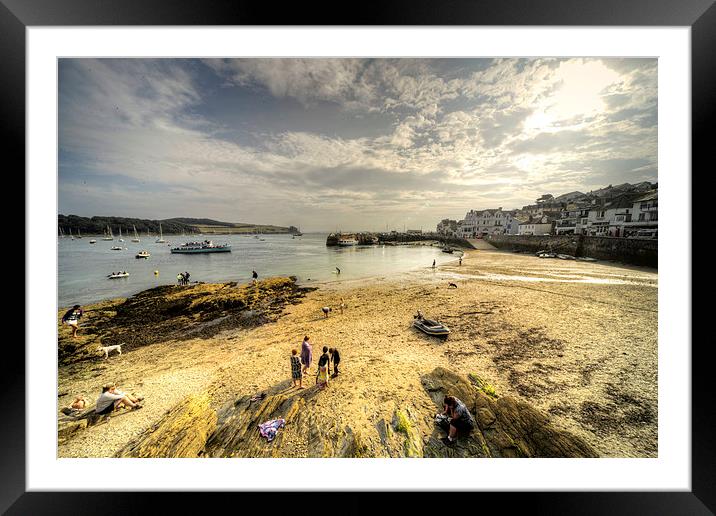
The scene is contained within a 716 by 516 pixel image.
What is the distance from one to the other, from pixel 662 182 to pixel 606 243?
12.7 metres

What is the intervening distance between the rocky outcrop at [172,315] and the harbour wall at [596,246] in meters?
14.8

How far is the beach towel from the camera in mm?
2871

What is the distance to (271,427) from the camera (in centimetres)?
293

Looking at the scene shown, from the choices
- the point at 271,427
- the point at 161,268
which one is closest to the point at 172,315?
the point at 271,427

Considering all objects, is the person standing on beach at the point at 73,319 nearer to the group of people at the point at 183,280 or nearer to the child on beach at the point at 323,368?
the group of people at the point at 183,280

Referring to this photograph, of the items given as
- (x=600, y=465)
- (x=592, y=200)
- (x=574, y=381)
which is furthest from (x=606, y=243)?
(x=600, y=465)

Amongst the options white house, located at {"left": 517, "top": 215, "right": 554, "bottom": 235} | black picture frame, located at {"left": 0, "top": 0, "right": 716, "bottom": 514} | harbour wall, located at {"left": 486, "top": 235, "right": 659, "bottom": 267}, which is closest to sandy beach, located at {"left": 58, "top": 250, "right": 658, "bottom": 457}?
black picture frame, located at {"left": 0, "top": 0, "right": 716, "bottom": 514}

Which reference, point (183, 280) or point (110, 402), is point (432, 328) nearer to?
point (110, 402)

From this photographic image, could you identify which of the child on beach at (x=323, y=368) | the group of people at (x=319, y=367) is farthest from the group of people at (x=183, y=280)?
the child on beach at (x=323, y=368)

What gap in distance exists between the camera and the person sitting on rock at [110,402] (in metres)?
3.34

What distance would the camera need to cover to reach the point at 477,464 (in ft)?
8.03

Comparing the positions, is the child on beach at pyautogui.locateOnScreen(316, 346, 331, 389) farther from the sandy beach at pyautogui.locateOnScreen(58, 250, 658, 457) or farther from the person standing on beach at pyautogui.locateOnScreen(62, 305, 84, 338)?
the person standing on beach at pyautogui.locateOnScreen(62, 305, 84, 338)
